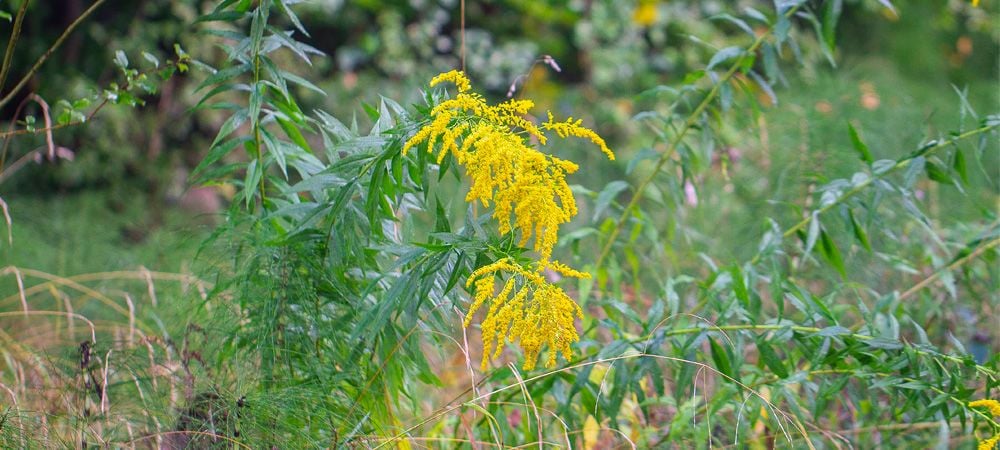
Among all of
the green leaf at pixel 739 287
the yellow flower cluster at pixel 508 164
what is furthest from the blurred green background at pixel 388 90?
the yellow flower cluster at pixel 508 164

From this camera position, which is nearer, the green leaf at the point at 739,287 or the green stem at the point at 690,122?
the green leaf at the point at 739,287

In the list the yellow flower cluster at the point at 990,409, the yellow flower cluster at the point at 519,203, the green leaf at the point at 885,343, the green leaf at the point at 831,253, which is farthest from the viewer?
the green leaf at the point at 831,253

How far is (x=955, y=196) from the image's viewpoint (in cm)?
361

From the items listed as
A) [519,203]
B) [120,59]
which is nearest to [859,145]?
[519,203]

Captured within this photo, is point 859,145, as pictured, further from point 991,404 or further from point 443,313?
point 443,313

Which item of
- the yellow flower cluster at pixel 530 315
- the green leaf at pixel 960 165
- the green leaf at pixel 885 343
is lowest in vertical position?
the green leaf at pixel 885 343

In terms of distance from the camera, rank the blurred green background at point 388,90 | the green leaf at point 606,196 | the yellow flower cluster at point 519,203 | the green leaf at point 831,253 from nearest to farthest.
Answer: the yellow flower cluster at point 519,203 < the green leaf at point 831,253 < the green leaf at point 606,196 < the blurred green background at point 388,90

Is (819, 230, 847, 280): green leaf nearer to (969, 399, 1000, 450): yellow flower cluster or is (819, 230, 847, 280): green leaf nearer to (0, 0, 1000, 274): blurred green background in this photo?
(969, 399, 1000, 450): yellow flower cluster

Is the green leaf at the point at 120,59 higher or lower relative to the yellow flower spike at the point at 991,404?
higher

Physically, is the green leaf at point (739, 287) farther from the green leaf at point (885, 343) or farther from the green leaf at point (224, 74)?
the green leaf at point (224, 74)

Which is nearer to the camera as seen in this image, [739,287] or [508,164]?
[508,164]

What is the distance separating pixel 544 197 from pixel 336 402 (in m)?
0.63

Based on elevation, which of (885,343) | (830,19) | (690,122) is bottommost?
(885,343)

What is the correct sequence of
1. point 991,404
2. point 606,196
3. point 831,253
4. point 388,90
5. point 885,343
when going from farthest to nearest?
1. point 388,90
2. point 606,196
3. point 831,253
4. point 885,343
5. point 991,404
